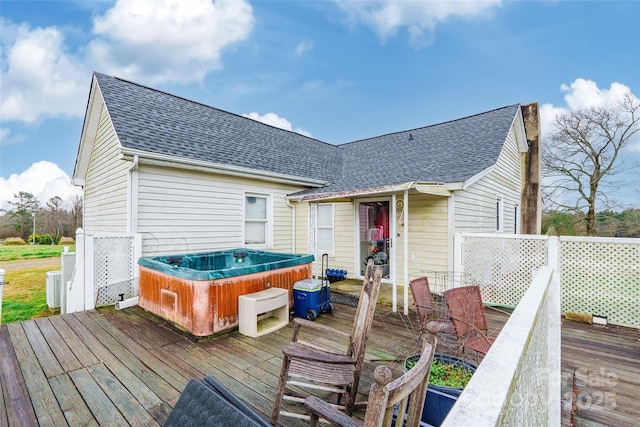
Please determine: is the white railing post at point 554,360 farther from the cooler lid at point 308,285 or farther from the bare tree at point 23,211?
the bare tree at point 23,211

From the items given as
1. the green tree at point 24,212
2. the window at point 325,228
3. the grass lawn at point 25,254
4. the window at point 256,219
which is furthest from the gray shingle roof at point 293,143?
the green tree at point 24,212

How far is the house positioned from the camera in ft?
20.3

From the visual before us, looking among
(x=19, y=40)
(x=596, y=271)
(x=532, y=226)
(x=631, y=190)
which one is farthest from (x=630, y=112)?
(x=19, y=40)

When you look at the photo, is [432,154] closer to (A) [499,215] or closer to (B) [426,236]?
(B) [426,236]

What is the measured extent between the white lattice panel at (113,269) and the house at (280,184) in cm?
37

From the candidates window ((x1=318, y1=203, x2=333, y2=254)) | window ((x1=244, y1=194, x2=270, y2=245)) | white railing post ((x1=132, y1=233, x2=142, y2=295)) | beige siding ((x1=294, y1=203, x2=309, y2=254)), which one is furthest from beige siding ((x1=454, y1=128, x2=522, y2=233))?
white railing post ((x1=132, y1=233, x2=142, y2=295))

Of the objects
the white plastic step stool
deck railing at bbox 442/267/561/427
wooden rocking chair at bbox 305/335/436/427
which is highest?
deck railing at bbox 442/267/561/427

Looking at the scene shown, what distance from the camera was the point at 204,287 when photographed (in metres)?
4.12

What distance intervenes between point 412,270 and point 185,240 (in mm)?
5523

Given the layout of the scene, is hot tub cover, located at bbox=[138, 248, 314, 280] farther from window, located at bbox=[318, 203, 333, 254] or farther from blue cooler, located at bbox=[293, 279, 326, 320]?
window, located at bbox=[318, 203, 333, 254]

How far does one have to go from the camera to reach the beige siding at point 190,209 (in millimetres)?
6062

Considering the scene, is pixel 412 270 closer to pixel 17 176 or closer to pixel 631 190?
pixel 631 190

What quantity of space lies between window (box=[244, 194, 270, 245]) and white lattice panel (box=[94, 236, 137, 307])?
2.78 m

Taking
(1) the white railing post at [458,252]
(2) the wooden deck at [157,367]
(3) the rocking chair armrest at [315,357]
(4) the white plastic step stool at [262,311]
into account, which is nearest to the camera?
(3) the rocking chair armrest at [315,357]
